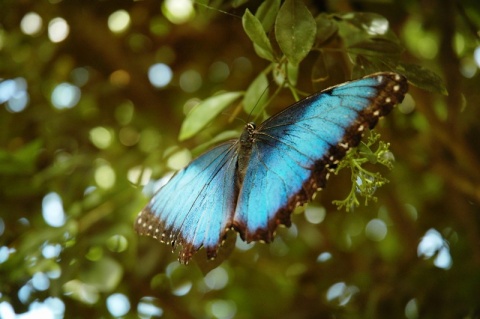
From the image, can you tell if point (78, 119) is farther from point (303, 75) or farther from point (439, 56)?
point (439, 56)

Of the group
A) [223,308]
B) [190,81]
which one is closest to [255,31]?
[190,81]

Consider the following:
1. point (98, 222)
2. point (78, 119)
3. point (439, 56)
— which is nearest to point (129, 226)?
point (98, 222)

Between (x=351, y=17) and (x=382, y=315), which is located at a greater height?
(x=351, y=17)

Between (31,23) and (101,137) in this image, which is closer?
(31,23)

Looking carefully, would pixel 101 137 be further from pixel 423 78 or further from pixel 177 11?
pixel 423 78

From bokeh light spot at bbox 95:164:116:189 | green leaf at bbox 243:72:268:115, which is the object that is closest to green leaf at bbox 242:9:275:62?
green leaf at bbox 243:72:268:115

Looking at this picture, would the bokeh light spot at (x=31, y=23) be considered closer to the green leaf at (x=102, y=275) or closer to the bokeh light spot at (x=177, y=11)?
the bokeh light spot at (x=177, y=11)

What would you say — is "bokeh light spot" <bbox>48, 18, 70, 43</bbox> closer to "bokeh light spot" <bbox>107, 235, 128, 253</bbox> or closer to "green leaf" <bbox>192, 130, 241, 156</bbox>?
"bokeh light spot" <bbox>107, 235, 128, 253</bbox>
